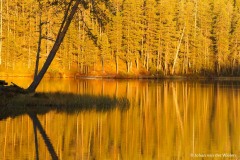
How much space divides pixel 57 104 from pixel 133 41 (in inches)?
2259

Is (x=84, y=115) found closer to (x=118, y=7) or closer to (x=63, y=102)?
(x=63, y=102)

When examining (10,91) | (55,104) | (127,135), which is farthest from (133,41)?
(127,135)

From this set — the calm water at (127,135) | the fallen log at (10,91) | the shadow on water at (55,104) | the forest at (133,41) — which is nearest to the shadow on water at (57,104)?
the shadow on water at (55,104)

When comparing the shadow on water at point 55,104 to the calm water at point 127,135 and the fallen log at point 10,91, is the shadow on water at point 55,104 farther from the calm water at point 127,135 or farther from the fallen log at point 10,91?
the calm water at point 127,135

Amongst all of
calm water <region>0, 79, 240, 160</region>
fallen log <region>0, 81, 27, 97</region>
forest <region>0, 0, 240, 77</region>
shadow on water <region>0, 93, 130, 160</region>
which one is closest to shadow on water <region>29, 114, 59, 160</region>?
calm water <region>0, 79, 240, 160</region>

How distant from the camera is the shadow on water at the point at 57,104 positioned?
2659 centimetres

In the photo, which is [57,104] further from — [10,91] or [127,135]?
[127,135]

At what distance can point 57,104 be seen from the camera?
28938mm

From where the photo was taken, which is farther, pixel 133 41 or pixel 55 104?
pixel 133 41

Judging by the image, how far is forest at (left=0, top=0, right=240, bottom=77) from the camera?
80250mm

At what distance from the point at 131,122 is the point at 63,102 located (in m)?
7.26

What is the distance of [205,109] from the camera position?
30969 millimetres

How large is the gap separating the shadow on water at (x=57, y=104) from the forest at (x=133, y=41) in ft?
148

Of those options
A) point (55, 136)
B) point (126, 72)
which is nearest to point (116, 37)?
point (126, 72)
